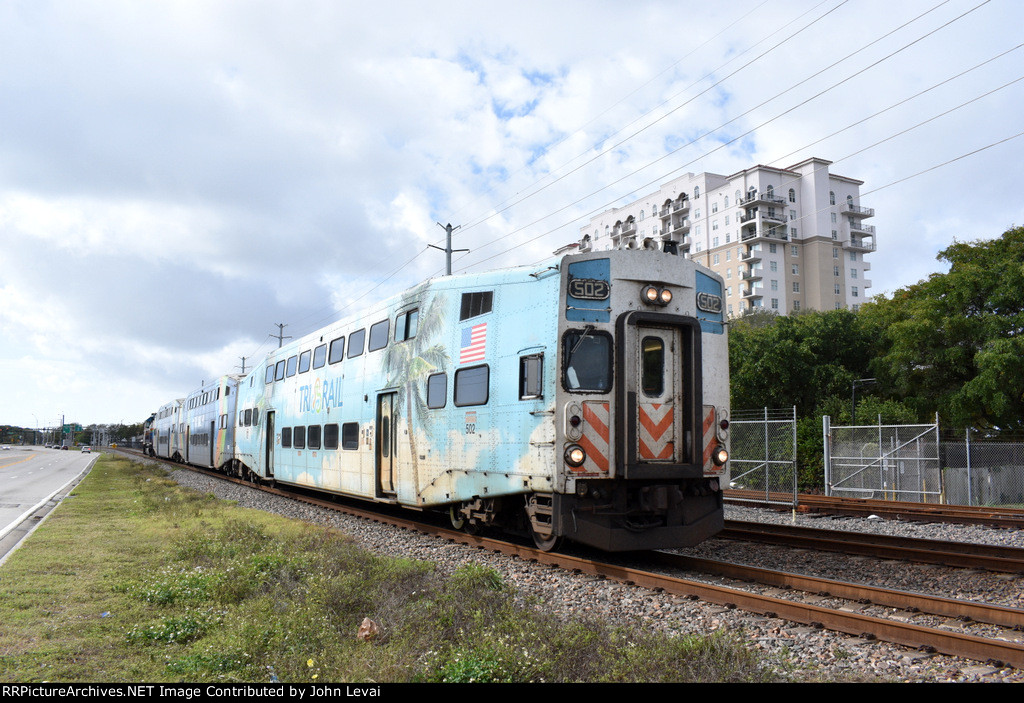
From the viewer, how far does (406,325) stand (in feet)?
41.6

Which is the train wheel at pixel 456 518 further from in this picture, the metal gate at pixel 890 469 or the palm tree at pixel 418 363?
the metal gate at pixel 890 469

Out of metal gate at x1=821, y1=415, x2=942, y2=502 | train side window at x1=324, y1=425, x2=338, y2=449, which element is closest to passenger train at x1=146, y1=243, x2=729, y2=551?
train side window at x1=324, y1=425, x2=338, y2=449

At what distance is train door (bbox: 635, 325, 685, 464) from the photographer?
361 inches

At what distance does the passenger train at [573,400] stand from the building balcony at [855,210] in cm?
7959

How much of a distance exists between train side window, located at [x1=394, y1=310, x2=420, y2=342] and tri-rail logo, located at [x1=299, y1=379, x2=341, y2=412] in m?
3.36

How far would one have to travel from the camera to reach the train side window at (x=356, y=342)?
48.8 feet

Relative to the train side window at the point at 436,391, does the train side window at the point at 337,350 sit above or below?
above

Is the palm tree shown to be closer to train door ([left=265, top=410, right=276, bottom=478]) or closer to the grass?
the grass

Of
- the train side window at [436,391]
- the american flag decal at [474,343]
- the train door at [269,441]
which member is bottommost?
the train door at [269,441]

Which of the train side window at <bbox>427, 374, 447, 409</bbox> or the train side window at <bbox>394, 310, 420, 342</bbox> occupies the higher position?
the train side window at <bbox>394, 310, 420, 342</bbox>

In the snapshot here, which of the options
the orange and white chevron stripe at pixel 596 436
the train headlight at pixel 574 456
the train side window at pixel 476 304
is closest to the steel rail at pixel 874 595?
the orange and white chevron stripe at pixel 596 436

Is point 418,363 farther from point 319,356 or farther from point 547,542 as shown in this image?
point 319,356
